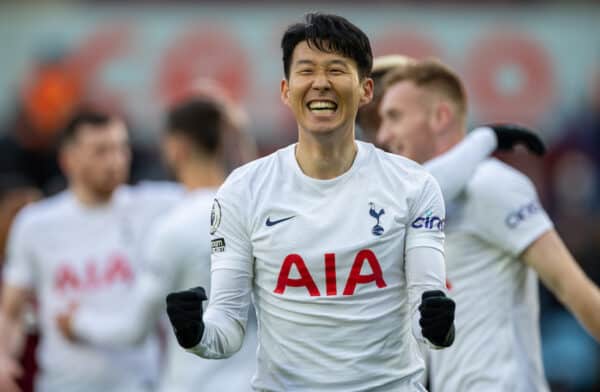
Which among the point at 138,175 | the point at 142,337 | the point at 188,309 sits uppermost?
the point at 188,309

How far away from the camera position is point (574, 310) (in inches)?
208

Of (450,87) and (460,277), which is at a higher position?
(450,87)

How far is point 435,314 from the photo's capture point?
12.6 feet

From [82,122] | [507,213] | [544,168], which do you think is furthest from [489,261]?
[544,168]

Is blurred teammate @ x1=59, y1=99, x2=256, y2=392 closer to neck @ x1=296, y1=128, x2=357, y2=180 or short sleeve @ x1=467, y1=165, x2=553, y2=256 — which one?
short sleeve @ x1=467, y1=165, x2=553, y2=256

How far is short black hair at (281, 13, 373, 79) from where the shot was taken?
4160 millimetres

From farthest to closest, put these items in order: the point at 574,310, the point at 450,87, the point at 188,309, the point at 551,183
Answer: the point at 551,183 → the point at 450,87 → the point at 574,310 → the point at 188,309

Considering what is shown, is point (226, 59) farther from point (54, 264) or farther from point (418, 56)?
point (54, 264)

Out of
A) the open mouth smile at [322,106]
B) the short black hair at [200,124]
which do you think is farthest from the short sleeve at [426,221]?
the short black hair at [200,124]

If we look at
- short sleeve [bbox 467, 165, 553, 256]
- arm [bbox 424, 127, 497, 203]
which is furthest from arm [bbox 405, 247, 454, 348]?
short sleeve [bbox 467, 165, 553, 256]

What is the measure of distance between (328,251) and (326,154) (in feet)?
1.07

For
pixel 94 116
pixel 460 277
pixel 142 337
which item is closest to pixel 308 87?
pixel 460 277

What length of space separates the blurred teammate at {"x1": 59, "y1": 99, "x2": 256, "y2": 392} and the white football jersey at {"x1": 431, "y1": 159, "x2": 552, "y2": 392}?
67.4 inches

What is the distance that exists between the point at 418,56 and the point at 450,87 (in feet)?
41.7
